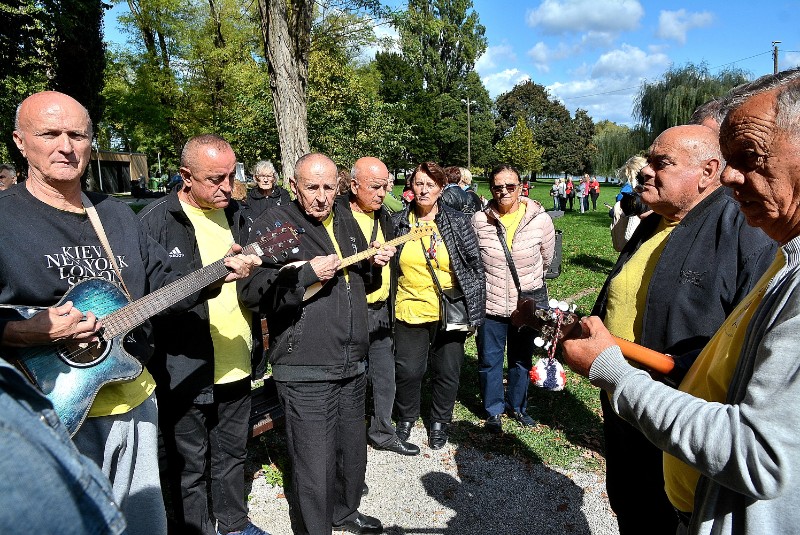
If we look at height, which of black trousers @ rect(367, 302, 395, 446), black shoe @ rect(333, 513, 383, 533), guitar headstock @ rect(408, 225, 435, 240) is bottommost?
black shoe @ rect(333, 513, 383, 533)

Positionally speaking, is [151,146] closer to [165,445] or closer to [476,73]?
[165,445]

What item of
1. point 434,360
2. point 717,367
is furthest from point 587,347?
point 434,360

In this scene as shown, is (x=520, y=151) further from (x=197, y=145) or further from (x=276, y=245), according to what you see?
(x=276, y=245)

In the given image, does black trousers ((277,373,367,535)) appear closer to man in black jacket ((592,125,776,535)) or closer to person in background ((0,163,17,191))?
man in black jacket ((592,125,776,535))

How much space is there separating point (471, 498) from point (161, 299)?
9.16 ft

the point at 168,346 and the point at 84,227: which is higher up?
the point at 84,227

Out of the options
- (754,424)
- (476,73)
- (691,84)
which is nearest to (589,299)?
(754,424)

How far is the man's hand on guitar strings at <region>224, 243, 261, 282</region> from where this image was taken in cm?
278

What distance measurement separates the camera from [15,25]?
10.8 m

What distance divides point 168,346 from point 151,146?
3447 centimetres

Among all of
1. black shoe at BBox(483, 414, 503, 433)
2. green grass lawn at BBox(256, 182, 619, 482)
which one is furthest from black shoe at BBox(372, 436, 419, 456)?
black shoe at BBox(483, 414, 503, 433)

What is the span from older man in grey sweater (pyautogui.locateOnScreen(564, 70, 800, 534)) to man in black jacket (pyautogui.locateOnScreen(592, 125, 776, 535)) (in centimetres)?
71

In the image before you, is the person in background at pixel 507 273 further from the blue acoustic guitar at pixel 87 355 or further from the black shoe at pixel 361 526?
the blue acoustic guitar at pixel 87 355

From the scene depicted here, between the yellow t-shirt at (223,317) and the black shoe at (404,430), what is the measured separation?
1960 millimetres
